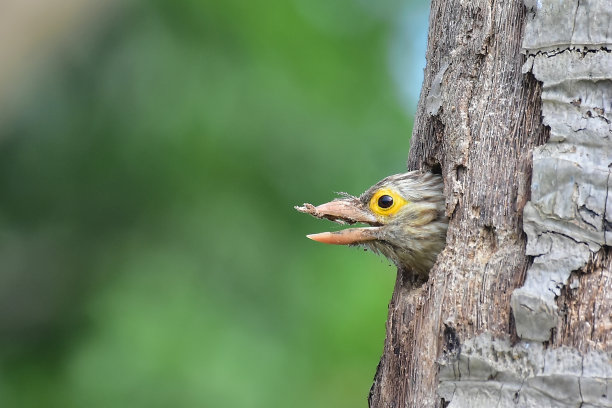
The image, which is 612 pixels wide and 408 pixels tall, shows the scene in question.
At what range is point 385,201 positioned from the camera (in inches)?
158

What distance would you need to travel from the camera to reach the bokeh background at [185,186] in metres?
7.73

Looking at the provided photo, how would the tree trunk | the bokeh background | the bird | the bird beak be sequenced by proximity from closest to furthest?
the tree trunk < the bird < the bird beak < the bokeh background

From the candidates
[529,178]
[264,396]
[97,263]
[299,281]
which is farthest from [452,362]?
[97,263]

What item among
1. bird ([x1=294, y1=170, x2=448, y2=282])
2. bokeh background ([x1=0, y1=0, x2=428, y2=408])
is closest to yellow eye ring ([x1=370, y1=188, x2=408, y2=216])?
bird ([x1=294, y1=170, x2=448, y2=282])

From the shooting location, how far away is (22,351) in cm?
819

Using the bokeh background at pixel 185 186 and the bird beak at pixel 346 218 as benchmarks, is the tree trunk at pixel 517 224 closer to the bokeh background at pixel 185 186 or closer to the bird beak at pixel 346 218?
the bird beak at pixel 346 218

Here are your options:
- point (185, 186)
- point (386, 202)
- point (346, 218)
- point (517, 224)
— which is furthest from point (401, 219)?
point (185, 186)

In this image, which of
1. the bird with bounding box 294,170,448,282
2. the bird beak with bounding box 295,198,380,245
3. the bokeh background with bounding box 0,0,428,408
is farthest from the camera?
the bokeh background with bounding box 0,0,428,408

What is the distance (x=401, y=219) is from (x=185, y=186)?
424 centimetres

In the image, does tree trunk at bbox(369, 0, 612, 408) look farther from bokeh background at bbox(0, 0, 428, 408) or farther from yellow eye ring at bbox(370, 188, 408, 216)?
bokeh background at bbox(0, 0, 428, 408)

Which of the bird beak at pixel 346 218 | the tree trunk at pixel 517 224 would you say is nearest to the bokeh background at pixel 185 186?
the bird beak at pixel 346 218

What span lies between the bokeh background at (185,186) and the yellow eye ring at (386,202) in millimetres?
3572

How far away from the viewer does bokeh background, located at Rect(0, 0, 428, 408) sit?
773cm

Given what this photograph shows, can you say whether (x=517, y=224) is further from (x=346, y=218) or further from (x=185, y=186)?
(x=185, y=186)
